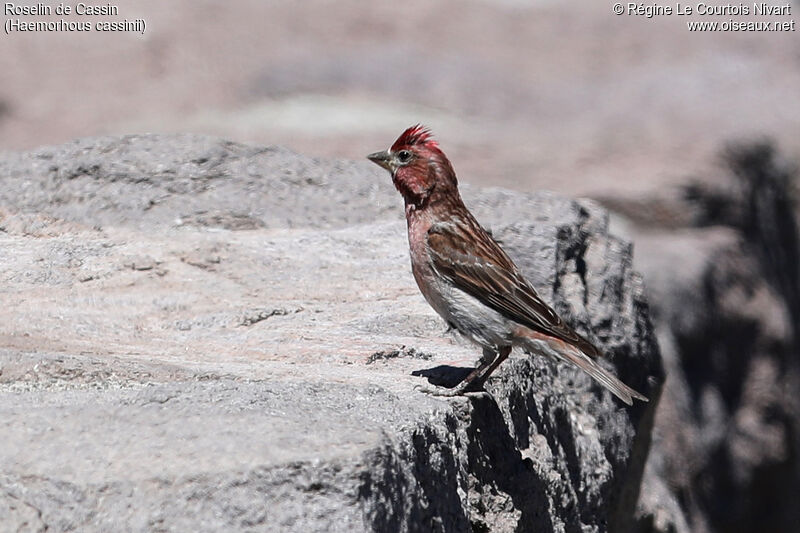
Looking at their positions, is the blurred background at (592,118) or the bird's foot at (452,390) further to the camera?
the blurred background at (592,118)

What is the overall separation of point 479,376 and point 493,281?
446 millimetres

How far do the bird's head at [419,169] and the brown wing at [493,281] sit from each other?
0.68ft

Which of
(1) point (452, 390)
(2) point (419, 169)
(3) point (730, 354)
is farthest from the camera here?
(3) point (730, 354)

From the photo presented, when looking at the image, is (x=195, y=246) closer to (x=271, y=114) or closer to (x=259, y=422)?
(x=259, y=422)

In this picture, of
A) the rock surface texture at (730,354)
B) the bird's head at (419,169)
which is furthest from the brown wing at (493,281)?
the rock surface texture at (730,354)

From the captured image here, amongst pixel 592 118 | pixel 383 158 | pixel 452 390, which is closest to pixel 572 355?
pixel 452 390

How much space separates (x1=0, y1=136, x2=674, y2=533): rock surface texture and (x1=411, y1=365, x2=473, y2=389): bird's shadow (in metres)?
0.01

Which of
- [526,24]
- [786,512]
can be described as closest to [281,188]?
[786,512]

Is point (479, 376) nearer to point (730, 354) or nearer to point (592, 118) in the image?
point (730, 354)

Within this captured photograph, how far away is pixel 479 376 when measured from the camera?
3.61 metres

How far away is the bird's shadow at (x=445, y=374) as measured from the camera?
3.51 m

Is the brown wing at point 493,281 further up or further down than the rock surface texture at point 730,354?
further up

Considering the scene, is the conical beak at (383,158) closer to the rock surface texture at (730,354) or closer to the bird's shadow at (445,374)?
the bird's shadow at (445,374)

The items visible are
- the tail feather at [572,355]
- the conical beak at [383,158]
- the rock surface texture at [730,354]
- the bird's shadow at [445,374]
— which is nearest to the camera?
the bird's shadow at [445,374]
